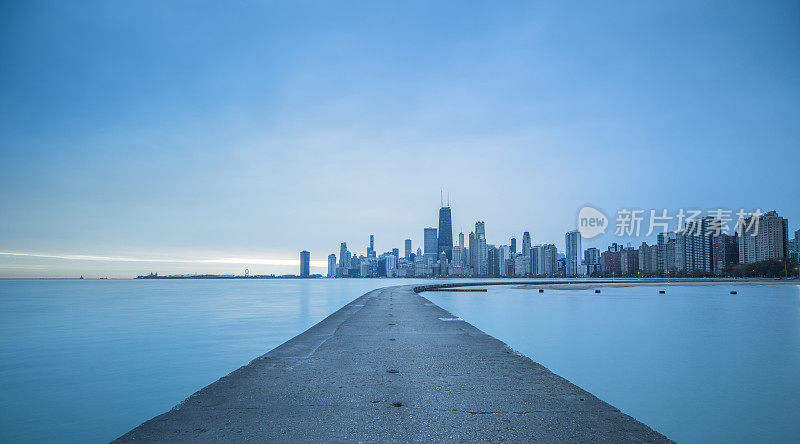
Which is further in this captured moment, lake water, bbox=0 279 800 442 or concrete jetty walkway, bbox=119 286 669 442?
lake water, bbox=0 279 800 442

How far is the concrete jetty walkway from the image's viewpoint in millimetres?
4977

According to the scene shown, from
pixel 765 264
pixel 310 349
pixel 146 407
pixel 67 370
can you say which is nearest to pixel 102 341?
pixel 67 370

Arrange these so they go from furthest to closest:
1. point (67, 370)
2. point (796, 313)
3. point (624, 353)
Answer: point (796, 313) < point (624, 353) < point (67, 370)

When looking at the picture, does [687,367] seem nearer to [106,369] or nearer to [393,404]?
[393,404]

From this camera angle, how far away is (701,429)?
347 inches

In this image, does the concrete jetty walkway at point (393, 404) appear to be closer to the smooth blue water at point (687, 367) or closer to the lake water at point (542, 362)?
the lake water at point (542, 362)

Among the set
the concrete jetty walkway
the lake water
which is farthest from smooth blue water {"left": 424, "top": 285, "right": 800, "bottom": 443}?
the concrete jetty walkway

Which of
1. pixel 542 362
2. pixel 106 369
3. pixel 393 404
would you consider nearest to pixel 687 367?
pixel 542 362

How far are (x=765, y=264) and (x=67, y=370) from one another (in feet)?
726

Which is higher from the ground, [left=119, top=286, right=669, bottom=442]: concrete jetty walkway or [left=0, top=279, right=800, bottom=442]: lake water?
[left=119, top=286, right=669, bottom=442]: concrete jetty walkway

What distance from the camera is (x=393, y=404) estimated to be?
6078 mm

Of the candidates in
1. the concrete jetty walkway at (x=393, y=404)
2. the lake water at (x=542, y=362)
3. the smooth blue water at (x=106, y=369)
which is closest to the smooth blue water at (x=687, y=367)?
the lake water at (x=542, y=362)

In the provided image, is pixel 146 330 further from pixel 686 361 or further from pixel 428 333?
pixel 686 361

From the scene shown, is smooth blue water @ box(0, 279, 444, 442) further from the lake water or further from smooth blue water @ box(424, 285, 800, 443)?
smooth blue water @ box(424, 285, 800, 443)
